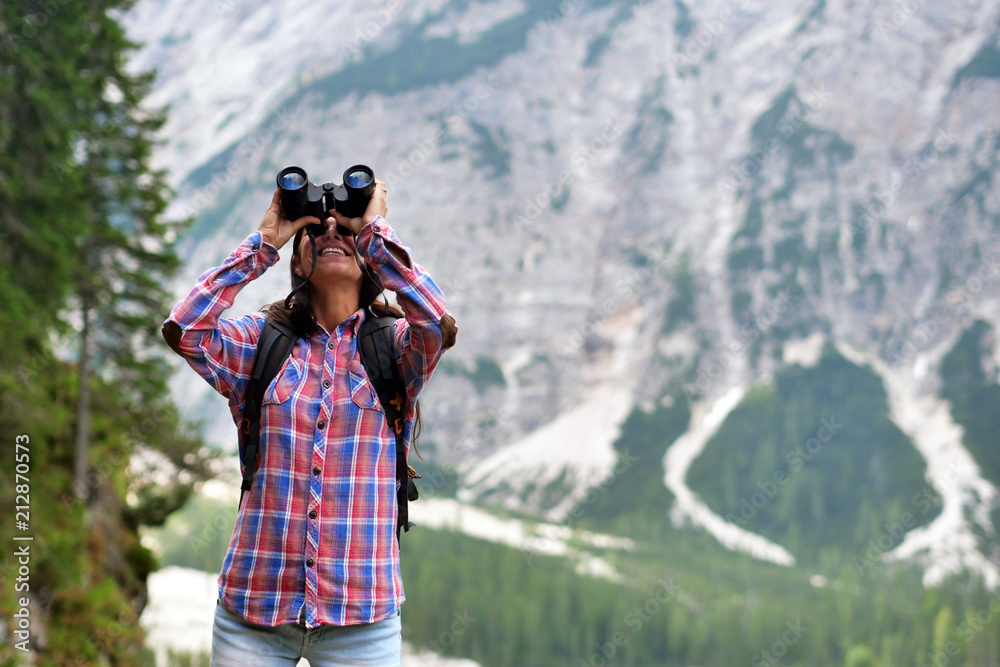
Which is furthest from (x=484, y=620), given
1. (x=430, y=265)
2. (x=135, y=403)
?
(x=430, y=265)

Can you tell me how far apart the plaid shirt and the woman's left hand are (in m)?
0.12

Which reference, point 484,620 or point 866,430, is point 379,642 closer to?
point 484,620

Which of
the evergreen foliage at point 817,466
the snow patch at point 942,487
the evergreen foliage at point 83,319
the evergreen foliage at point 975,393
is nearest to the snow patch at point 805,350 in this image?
the evergreen foliage at point 817,466

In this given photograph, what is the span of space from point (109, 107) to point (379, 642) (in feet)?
79.6

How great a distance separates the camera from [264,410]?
3629 millimetres

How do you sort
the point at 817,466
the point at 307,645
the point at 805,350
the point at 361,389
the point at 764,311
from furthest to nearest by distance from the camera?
1. the point at 764,311
2. the point at 805,350
3. the point at 817,466
4. the point at 361,389
5. the point at 307,645

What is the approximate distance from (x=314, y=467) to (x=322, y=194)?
4.12 ft

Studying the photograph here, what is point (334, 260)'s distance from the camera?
12.8ft

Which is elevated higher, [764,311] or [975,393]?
[764,311]

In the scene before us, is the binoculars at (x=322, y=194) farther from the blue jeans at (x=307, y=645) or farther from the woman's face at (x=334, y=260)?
the blue jeans at (x=307, y=645)

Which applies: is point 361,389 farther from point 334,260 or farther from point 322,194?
point 322,194

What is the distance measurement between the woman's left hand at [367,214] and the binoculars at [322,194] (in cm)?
2

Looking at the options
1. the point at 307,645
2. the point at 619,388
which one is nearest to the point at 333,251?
the point at 307,645

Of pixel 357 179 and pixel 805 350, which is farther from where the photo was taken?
pixel 805 350
